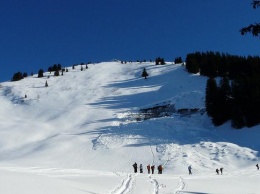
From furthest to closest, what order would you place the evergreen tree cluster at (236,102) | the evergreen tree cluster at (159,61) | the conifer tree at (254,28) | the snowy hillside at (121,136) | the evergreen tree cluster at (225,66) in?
the evergreen tree cluster at (159,61), the evergreen tree cluster at (225,66), the evergreen tree cluster at (236,102), the snowy hillside at (121,136), the conifer tree at (254,28)

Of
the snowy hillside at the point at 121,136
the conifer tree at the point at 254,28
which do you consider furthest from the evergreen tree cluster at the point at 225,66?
the conifer tree at the point at 254,28

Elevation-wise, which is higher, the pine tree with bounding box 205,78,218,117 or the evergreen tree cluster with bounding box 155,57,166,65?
the evergreen tree cluster with bounding box 155,57,166,65

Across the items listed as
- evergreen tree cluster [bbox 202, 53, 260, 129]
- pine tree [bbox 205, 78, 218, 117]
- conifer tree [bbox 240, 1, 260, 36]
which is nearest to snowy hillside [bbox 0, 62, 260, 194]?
A: evergreen tree cluster [bbox 202, 53, 260, 129]

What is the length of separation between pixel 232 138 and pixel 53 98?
43.5 meters

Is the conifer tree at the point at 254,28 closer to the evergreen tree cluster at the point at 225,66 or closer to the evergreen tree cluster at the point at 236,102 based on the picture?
the evergreen tree cluster at the point at 236,102

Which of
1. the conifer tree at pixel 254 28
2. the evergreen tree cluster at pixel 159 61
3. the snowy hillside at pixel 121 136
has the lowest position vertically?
the snowy hillside at pixel 121 136

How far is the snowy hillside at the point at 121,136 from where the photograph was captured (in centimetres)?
2261

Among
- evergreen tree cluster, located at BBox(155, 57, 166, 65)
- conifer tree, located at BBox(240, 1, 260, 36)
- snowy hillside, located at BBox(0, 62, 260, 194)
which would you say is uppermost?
evergreen tree cluster, located at BBox(155, 57, 166, 65)

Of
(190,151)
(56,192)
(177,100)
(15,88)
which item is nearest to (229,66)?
(177,100)

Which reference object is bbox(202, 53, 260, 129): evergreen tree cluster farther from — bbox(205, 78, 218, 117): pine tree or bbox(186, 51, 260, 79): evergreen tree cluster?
bbox(186, 51, 260, 79): evergreen tree cluster

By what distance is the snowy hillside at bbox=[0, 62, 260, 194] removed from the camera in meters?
22.6

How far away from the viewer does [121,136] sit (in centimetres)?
4925

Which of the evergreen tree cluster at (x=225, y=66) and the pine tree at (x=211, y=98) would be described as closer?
the pine tree at (x=211, y=98)

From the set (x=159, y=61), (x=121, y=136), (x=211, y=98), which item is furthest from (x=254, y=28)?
(x=159, y=61)
